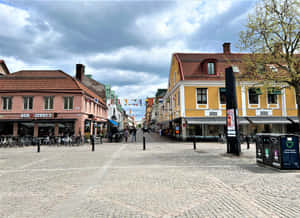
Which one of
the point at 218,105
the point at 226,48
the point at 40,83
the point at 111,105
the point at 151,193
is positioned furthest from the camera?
the point at 111,105

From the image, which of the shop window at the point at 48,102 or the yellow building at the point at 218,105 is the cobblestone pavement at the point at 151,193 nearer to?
the yellow building at the point at 218,105

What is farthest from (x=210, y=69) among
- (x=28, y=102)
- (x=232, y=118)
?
(x=28, y=102)

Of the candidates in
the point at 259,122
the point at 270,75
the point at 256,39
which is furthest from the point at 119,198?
the point at 259,122

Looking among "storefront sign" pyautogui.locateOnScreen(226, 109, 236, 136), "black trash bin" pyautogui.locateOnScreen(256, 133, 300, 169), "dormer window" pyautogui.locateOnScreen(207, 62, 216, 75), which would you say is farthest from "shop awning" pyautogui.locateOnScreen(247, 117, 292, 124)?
"black trash bin" pyautogui.locateOnScreen(256, 133, 300, 169)

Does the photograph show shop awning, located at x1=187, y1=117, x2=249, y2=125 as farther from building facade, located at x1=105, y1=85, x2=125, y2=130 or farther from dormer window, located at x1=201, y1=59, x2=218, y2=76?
building facade, located at x1=105, y1=85, x2=125, y2=130

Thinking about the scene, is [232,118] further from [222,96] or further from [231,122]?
[222,96]

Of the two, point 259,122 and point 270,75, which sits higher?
point 270,75

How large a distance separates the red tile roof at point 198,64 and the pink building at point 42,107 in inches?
514

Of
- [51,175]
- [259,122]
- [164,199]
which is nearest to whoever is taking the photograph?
[164,199]

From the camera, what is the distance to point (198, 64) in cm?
2720

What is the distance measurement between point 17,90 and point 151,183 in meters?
24.7

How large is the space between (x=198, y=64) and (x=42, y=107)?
792 inches

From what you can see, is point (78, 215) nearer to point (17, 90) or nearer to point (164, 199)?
Answer: point (164, 199)

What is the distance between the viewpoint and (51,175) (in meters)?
7.75
